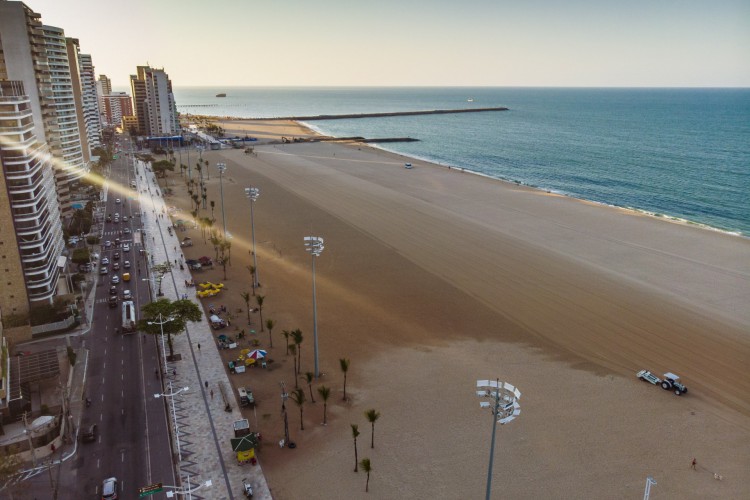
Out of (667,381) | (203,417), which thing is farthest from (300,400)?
(667,381)

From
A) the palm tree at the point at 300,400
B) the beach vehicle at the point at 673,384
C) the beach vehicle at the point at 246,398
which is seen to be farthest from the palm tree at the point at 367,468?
the beach vehicle at the point at 673,384

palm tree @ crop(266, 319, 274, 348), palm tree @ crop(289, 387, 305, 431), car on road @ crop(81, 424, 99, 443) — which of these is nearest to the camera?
palm tree @ crop(289, 387, 305, 431)

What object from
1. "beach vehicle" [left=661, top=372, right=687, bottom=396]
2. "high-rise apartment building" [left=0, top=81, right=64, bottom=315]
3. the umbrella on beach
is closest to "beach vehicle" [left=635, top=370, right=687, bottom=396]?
"beach vehicle" [left=661, top=372, right=687, bottom=396]

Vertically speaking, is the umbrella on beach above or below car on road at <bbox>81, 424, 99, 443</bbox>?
above

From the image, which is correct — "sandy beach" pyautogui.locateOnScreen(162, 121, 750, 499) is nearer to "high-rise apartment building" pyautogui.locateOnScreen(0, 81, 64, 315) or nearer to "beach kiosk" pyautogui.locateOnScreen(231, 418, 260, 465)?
"beach kiosk" pyautogui.locateOnScreen(231, 418, 260, 465)

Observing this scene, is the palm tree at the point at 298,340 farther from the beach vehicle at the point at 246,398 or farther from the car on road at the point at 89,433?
the car on road at the point at 89,433

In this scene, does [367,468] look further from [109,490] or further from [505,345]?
[505,345]

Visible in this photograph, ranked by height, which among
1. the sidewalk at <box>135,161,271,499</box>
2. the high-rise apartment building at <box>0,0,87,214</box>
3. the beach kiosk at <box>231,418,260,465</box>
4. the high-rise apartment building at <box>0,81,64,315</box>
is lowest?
the sidewalk at <box>135,161,271,499</box>
